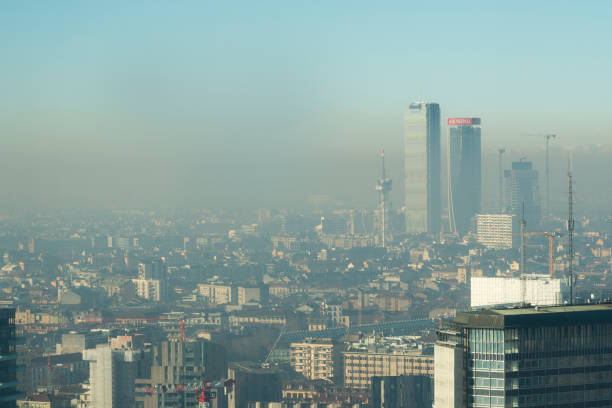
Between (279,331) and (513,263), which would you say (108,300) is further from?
(513,263)

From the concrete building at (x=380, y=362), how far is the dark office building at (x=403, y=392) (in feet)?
32.4

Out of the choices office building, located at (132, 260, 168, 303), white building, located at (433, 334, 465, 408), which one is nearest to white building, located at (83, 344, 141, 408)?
white building, located at (433, 334, 465, 408)

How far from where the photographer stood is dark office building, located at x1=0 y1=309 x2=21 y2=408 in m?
49.5

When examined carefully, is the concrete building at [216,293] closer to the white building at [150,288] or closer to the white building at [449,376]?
the white building at [150,288]

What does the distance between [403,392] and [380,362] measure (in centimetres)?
1776

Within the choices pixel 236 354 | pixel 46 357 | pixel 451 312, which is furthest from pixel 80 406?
pixel 451 312

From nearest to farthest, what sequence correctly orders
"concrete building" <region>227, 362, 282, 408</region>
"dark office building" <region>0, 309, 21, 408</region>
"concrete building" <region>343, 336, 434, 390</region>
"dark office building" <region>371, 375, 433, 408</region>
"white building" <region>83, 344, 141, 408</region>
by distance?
"dark office building" <region>0, 309, 21, 408</region>, "dark office building" <region>371, 375, 433, 408</region>, "white building" <region>83, 344, 141, 408</region>, "concrete building" <region>227, 362, 282, 408</region>, "concrete building" <region>343, 336, 434, 390</region>

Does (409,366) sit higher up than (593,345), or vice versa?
(593,345)

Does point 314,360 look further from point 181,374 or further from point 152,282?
point 152,282

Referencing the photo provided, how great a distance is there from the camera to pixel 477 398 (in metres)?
38.2

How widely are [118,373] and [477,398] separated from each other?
1841 inches

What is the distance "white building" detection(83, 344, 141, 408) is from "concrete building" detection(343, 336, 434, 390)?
18.5 m

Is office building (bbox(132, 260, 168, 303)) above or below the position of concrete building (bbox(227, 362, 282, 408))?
above

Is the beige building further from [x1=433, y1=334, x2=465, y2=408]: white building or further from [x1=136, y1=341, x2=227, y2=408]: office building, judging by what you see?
[x1=433, y1=334, x2=465, y2=408]: white building
